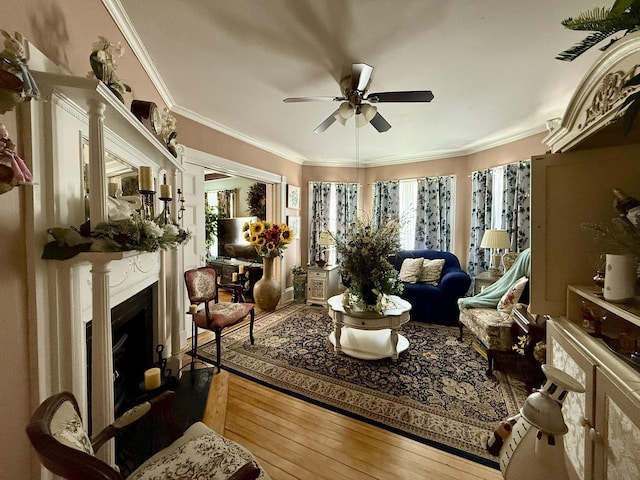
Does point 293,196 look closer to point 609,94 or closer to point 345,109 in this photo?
point 345,109

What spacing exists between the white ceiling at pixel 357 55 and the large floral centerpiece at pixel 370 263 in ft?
4.53

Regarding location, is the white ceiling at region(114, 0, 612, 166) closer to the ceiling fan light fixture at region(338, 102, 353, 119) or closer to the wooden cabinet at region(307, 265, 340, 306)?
the ceiling fan light fixture at region(338, 102, 353, 119)

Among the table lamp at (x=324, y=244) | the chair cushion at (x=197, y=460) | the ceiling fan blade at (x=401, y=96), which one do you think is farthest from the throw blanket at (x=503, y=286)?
the chair cushion at (x=197, y=460)

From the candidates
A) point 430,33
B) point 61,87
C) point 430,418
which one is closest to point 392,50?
point 430,33

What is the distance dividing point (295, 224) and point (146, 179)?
336cm

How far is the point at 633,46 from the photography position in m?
0.75

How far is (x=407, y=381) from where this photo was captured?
217cm

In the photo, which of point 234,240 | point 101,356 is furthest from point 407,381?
point 234,240

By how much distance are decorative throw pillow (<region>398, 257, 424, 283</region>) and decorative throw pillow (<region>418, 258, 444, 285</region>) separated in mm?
73

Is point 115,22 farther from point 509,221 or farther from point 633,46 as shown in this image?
point 509,221

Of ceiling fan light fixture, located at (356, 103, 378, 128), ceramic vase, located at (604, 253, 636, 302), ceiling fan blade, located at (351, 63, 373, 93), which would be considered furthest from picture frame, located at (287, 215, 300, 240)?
ceramic vase, located at (604, 253, 636, 302)

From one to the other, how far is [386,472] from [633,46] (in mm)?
2057

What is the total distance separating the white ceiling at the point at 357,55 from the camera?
1483 mm

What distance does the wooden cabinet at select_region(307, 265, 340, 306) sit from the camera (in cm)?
430
